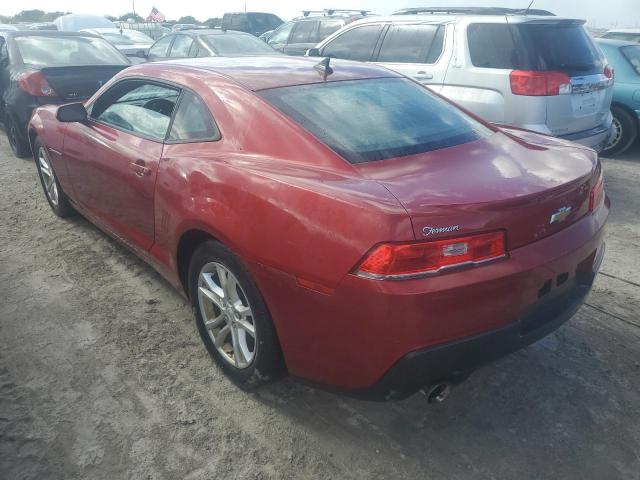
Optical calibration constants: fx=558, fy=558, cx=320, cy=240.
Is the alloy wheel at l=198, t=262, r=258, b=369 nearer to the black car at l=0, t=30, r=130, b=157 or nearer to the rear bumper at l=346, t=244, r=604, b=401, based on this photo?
the rear bumper at l=346, t=244, r=604, b=401

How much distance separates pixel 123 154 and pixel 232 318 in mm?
1282

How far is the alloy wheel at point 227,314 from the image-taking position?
247 cm

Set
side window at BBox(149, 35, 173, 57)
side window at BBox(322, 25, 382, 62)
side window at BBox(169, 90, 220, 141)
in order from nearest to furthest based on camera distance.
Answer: side window at BBox(169, 90, 220, 141) → side window at BBox(322, 25, 382, 62) → side window at BBox(149, 35, 173, 57)

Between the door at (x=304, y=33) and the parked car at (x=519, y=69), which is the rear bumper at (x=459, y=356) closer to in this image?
the parked car at (x=519, y=69)

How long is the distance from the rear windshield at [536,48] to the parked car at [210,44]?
449 centimetres

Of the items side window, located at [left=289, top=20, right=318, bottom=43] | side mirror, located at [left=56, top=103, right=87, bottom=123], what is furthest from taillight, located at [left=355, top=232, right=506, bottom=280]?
side window, located at [left=289, top=20, right=318, bottom=43]

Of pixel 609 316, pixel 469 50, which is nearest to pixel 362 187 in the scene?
pixel 609 316

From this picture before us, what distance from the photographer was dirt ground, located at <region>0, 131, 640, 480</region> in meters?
2.20

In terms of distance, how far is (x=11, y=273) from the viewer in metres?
3.80

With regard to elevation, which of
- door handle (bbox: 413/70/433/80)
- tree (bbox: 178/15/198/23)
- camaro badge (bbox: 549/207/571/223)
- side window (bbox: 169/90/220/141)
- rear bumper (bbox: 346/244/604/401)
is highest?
side window (bbox: 169/90/220/141)

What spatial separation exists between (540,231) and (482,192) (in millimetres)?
287

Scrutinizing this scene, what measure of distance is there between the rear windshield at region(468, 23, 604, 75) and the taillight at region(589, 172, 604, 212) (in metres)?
2.77

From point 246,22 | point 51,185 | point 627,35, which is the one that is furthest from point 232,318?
point 246,22

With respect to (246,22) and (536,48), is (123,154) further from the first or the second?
(246,22)
